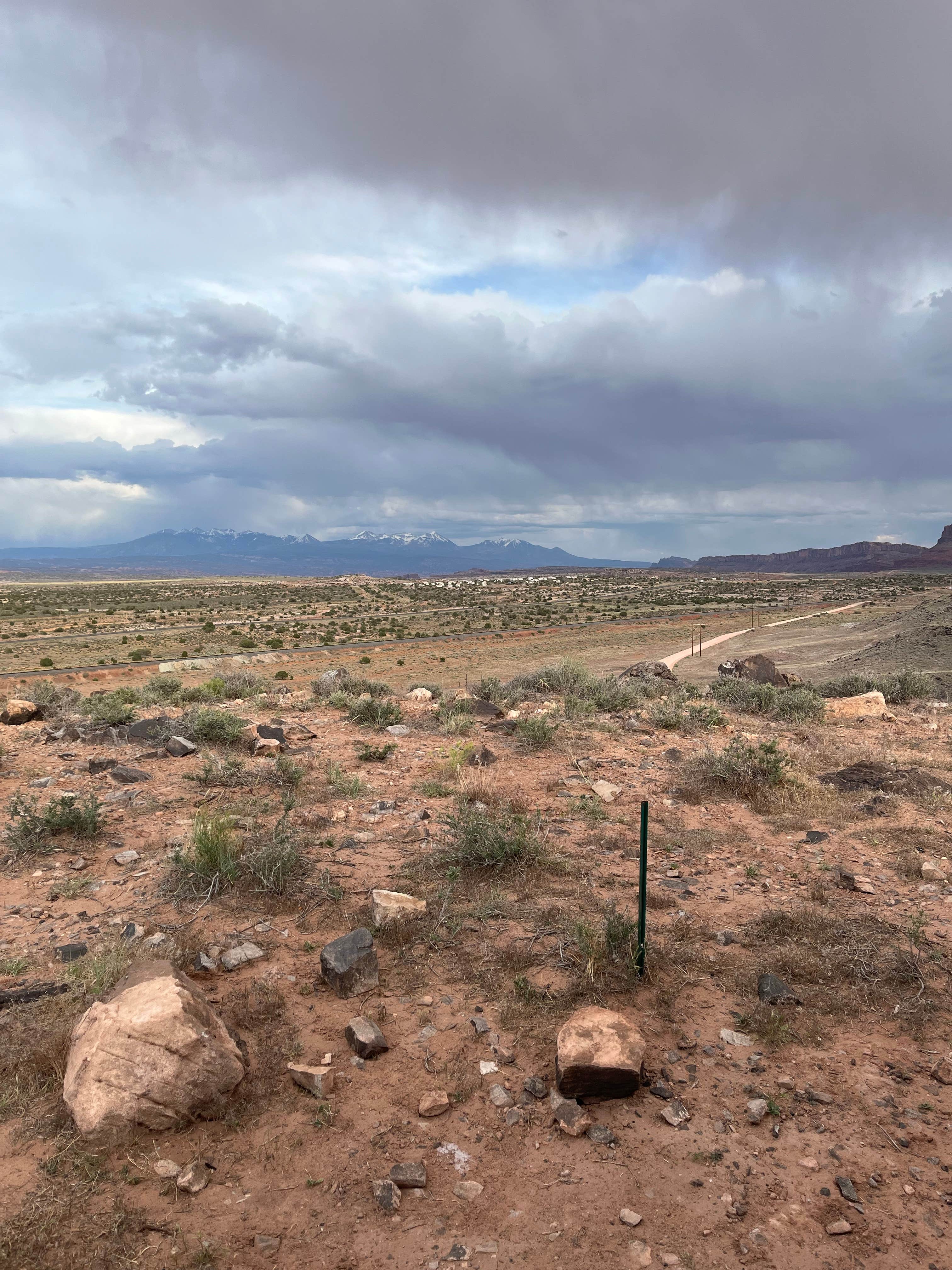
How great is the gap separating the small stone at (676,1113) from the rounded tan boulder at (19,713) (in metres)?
13.9

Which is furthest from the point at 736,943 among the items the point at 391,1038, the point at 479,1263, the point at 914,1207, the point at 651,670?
the point at 651,670

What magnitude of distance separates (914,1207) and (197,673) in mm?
31419

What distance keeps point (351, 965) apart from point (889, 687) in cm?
1768

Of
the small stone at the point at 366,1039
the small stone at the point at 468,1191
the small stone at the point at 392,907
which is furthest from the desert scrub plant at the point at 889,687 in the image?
the small stone at the point at 468,1191

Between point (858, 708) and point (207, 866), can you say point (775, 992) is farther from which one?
point (858, 708)

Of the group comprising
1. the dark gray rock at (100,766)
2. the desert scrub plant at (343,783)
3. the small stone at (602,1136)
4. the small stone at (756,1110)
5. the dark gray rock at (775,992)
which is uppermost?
the dark gray rock at (100,766)

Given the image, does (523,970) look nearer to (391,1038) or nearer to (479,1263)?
(391,1038)

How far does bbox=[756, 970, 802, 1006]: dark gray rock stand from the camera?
477 cm

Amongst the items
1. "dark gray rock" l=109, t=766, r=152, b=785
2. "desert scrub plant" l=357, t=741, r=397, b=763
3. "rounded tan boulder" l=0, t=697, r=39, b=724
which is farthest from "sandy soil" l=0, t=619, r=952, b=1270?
"rounded tan boulder" l=0, t=697, r=39, b=724

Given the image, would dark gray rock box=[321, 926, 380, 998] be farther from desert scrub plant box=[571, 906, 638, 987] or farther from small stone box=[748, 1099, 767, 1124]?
small stone box=[748, 1099, 767, 1124]

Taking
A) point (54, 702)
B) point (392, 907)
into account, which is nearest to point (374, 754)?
point (392, 907)

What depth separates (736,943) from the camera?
18.3 feet

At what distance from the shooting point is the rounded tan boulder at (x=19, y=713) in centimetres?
1330

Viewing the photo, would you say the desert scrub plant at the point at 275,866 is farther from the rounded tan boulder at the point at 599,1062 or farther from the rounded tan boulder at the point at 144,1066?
the rounded tan boulder at the point at 599,1062
